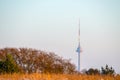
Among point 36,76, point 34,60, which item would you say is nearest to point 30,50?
point 34,60

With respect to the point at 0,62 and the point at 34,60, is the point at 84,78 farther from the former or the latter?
the point at 34,60

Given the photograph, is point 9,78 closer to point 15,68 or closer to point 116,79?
point 116,79

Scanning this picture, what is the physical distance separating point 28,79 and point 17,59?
34.3m

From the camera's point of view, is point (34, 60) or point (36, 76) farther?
point (34, 60)

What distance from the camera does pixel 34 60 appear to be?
5516 cm

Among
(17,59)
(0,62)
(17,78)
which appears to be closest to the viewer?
(17,78)

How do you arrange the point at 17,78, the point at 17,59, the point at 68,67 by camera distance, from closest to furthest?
the point at 17,78 → the point at 17,59 → the point at 68,67

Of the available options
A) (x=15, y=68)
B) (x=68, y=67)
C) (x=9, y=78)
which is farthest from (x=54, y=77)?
(x=68, y=67)

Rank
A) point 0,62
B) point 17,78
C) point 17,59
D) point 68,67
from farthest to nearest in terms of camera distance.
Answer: point 68,67, point 17,59, point 0,62, point 17,78

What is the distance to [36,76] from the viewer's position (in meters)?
21.3

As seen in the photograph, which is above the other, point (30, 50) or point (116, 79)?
point (30, 50)


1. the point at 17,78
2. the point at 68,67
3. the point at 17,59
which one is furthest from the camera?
the point at 68,67

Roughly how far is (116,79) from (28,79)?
20.5ft

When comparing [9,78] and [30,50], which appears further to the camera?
[30,50]
